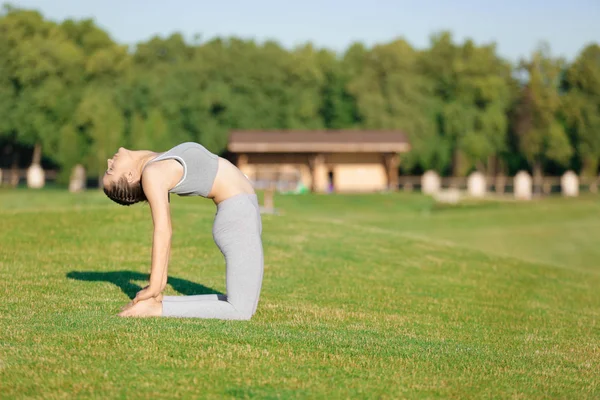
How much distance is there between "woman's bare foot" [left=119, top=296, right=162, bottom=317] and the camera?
26.2 feet

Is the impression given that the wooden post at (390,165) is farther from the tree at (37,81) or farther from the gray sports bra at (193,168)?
the gray sports bra at (193,168)

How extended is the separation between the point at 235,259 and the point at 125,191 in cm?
119

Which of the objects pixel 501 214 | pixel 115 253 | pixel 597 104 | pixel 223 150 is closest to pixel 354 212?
pixel 501 214

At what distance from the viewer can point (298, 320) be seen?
29.0ft

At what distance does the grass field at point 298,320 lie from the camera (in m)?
6.27

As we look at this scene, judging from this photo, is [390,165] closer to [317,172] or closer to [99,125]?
[317,172]

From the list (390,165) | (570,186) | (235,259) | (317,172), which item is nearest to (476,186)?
(390,165)

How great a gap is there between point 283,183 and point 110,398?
49.7 m

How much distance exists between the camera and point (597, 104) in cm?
7556

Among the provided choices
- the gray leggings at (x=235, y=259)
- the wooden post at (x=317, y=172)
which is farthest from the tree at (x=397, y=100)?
the gray leggings at (x=235, y=259)

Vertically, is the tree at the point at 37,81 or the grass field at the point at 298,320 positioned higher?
the tree at the point at 37,81

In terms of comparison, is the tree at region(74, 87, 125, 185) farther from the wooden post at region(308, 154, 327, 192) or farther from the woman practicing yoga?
the woman practicing yoga

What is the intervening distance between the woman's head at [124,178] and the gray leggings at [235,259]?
82 centimetres

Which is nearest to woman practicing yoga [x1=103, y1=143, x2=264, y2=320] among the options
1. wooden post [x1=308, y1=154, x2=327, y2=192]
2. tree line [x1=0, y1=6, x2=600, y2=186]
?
wooden post [x1=308, y1=154, x2=327, y2=192]
